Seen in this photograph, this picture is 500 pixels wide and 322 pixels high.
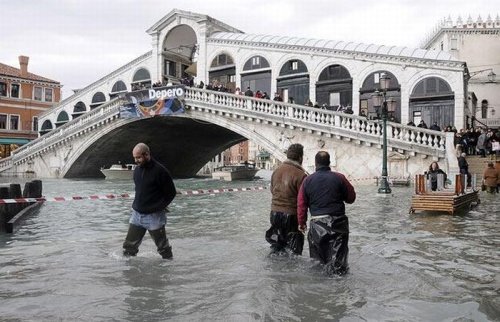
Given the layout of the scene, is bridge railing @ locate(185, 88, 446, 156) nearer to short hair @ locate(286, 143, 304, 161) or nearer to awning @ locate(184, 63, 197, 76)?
awning @ locate(184, 63, 197, 76)

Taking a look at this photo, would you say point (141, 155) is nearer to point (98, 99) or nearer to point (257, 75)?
point (257, 75)

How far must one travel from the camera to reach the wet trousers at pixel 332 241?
5410 millimetres

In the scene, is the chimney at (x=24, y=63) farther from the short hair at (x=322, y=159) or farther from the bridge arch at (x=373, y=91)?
the short hair at (x=322, y=159)

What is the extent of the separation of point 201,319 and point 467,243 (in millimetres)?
4998

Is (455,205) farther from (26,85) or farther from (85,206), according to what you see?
(26,85)

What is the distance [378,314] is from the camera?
4.24 metres

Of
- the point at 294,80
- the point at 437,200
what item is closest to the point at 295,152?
the point at 437,200

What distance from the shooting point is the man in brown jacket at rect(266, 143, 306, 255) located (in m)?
6.11

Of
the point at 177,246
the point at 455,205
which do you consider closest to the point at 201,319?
the point at 177,246

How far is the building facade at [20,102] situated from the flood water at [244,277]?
39.1 meters

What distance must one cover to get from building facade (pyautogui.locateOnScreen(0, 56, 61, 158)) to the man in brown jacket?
43.7 m

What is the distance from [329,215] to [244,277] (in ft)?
3.90

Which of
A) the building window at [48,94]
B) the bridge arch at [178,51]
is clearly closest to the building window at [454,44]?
the bridge arch at [178,51]

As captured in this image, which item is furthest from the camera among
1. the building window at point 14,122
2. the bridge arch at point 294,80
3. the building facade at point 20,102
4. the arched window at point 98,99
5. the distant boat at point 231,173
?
the building window at point 14,122
